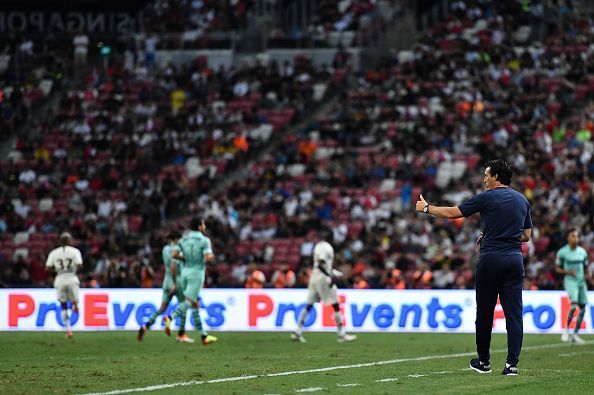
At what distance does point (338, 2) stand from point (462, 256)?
1843cm

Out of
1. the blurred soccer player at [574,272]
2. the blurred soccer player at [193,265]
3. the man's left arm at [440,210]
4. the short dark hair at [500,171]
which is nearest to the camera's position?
the man's left arm at [440,210]

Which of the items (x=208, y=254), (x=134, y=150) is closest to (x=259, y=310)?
(x=208, y=254)

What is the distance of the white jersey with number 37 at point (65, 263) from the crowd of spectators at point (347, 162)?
22.5 ft

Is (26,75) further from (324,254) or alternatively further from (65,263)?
(324,254)

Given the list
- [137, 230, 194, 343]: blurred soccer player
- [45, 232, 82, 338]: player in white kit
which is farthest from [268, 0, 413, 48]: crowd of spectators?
[137, 230, 194, 343]: blurred soccer player

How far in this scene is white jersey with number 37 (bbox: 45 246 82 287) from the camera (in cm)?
2705

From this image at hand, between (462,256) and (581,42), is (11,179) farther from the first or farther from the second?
(581,42)

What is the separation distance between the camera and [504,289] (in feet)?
49.2

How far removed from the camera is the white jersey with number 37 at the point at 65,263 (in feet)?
88.7

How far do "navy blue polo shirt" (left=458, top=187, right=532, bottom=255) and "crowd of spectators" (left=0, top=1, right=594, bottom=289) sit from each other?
1837 centimetres

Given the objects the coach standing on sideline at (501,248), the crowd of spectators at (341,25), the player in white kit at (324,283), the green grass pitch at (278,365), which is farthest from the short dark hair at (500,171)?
the crowd of spectators at (341,25)

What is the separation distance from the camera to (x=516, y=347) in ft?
49.5

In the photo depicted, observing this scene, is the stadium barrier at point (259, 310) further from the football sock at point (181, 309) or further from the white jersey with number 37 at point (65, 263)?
A: the football sock at point (181, 309)

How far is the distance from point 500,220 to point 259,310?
1637 centimetres
